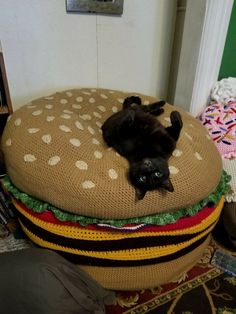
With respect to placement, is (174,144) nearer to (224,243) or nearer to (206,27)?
(224,243)

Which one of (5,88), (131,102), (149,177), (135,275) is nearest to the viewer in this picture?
(149,177)

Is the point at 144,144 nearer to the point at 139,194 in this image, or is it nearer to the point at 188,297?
the point at 139,194

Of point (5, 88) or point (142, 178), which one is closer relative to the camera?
point (142, 178)

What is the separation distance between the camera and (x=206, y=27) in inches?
52.5

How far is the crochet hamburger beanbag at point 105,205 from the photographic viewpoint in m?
0.82

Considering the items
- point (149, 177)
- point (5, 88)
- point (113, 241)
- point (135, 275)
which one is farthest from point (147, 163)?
point (5, 88)

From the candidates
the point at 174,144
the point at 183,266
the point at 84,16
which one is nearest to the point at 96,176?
the point at 174,144

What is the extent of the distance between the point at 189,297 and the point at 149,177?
0.52 meters

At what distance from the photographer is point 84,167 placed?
0.87 metres

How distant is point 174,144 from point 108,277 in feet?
1.72

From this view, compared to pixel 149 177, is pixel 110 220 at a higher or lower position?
lower

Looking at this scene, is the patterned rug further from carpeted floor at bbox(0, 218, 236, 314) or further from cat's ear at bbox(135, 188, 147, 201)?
cat's ear at bbox(135, 188, 147, 201)

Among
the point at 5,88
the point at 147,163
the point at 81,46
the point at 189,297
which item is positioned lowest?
the point at 189,297

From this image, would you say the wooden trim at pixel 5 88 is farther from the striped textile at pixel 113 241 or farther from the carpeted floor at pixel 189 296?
the carpeted floor at pixel 189 296
